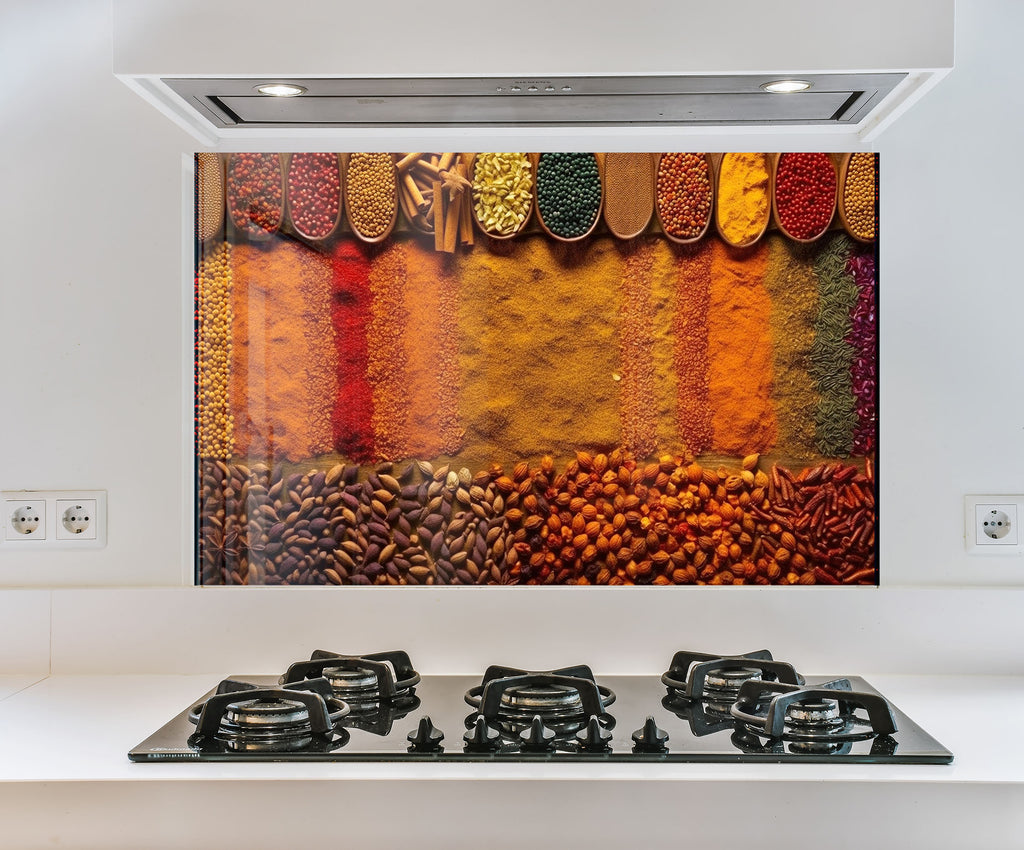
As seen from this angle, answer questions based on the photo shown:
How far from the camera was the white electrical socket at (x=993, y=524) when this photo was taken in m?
1.34

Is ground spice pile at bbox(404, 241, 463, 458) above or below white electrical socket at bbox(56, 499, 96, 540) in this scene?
above

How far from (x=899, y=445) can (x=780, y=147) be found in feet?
1.67

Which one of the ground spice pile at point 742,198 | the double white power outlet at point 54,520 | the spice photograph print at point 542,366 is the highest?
the ground spice pile at point 742,198

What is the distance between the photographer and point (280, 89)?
1068mm

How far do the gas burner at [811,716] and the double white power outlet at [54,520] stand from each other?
1.01m

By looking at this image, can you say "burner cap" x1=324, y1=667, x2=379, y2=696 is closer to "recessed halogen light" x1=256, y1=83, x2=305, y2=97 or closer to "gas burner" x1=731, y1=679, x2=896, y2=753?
"gas burner" x1=731, y1=679, x2=896, y2=753

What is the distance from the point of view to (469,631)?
1.34 meters

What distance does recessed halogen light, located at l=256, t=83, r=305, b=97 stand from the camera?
3.47ft

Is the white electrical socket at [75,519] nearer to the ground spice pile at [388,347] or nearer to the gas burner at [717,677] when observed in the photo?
the ground spice pile at [388,347]

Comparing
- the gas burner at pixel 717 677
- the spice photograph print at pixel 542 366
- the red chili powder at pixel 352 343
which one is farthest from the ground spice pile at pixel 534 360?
the gas burner at pixel 717 677

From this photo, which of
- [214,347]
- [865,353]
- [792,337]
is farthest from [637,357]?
[214,347]

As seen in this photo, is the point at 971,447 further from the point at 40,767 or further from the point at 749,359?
the point at 40,767

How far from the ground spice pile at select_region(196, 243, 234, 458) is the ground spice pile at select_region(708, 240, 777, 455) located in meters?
0.78

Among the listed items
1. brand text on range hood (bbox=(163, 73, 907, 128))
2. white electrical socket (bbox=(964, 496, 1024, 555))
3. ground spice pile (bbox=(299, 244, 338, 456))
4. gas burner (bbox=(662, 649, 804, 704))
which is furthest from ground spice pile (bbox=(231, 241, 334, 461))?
white electrical socket (bbox=(964, 496, 1024, 555))
